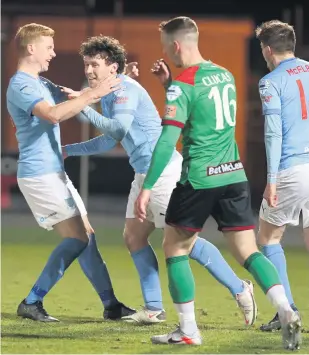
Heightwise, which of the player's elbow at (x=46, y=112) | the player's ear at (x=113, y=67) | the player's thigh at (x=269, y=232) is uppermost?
the player's ear at (x=113, y=67)

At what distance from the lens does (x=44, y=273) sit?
8164 millimetres

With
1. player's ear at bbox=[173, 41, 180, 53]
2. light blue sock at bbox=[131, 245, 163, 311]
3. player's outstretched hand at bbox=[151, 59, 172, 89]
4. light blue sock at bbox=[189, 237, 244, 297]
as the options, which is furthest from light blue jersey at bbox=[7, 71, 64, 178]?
player's ear at bbox=[173, 41, 180, 53]

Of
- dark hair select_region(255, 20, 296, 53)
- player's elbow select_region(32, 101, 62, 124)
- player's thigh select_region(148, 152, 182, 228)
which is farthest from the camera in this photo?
player's thigh select_region(148, 152, 182, 228)

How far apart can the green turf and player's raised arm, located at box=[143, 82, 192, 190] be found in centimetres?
105

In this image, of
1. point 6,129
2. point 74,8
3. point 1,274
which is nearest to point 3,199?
point 6,129

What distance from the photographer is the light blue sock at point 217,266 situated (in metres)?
7.90

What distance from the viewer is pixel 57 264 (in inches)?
320

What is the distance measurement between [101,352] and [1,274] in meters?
4.02

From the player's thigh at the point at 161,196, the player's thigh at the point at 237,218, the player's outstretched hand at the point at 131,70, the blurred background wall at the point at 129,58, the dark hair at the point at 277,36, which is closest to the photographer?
the player's thigh at the point at 237,218

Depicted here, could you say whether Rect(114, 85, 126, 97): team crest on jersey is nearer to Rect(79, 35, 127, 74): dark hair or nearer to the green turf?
Rect(79, 35, 127, 74): dark hair

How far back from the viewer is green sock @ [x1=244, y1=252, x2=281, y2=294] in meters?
6.89

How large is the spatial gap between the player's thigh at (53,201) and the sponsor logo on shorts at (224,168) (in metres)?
1.49

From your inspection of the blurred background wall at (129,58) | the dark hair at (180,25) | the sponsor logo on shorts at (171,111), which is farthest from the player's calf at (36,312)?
the blurred background wall at (129,58)

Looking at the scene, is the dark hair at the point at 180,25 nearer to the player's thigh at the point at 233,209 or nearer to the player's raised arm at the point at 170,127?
the player's raised arm at the point at 170,127
